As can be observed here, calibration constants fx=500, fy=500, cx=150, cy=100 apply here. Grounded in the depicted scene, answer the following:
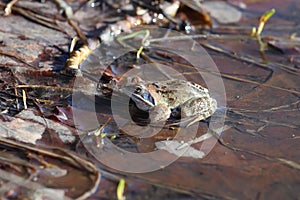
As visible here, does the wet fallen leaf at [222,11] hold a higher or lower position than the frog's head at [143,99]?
higher

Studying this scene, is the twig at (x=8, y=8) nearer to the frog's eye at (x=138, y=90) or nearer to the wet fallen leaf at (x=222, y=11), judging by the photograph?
the frog's eye at (x=138, y=90)

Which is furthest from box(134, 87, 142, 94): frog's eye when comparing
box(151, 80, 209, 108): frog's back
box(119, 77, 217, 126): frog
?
box(151, 80, 209, 108): frog's back

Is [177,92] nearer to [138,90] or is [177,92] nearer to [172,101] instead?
[172,101]

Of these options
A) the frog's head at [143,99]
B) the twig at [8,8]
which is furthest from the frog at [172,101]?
the twig at [8,8]

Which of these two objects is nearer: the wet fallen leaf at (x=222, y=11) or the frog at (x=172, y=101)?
the frog at (x=172, y=101)

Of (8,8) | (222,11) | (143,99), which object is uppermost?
(222,11)

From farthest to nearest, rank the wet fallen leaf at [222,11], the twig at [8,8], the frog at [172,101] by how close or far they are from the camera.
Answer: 1. the wet fallen leaf at [222,11]
2. the twig at [8,8]
3. the frog at [172,101]

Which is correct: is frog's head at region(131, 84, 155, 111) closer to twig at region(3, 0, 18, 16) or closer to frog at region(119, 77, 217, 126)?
frog at region(119, 77, 217, 126)

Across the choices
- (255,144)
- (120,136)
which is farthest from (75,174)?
(255,144)

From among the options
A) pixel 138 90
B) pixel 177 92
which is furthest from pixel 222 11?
pixel 138 90
